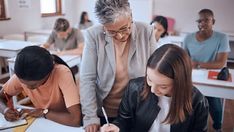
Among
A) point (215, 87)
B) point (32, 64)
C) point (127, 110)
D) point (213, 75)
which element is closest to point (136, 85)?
point (127, 110)

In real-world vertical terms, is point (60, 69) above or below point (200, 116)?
above

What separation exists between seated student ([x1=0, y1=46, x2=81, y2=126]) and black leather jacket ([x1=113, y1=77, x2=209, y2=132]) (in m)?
0.27

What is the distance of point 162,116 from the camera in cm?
116

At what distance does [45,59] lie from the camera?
128 cm

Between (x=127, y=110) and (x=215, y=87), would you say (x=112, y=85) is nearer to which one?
(x=127, y=110)

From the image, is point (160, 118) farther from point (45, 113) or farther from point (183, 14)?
point (183, 14)

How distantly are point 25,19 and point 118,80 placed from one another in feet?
14.1

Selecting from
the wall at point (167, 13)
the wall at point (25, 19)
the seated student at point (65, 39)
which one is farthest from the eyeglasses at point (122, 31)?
the wall at point (167, 13)

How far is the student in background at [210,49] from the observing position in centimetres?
240

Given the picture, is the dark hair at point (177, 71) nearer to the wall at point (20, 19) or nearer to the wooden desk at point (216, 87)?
the wooden desk at point (216, 87)

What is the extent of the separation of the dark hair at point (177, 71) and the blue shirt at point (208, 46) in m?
1.50

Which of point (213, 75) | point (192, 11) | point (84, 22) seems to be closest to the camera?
point (213, 75)

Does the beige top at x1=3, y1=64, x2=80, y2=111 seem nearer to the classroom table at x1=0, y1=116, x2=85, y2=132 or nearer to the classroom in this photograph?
the classroom

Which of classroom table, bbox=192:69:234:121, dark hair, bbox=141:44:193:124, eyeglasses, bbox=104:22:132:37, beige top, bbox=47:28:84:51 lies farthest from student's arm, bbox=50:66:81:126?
beige top, bbox=47:28:84:51
